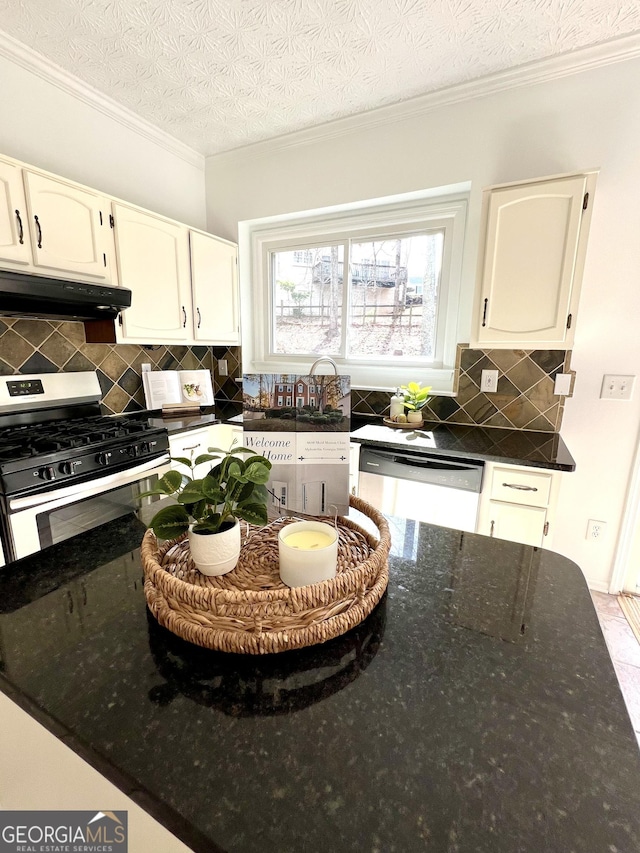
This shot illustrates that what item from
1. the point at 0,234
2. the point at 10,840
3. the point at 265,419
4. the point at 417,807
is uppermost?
the point at 0,234

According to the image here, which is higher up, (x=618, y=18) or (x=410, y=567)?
(x=618, y=18)

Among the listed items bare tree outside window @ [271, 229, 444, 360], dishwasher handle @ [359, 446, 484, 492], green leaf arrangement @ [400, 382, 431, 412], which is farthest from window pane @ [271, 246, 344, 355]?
dishwasher handle @ [359, 446, 484, 492]

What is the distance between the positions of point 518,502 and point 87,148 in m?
2.98

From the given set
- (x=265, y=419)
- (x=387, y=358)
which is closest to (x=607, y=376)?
(x=387, y=358)

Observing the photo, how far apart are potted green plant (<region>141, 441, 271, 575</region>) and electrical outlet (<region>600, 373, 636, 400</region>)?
2.09 m

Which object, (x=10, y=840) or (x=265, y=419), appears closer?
(x=10, y=840)

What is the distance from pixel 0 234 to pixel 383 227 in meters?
2.08

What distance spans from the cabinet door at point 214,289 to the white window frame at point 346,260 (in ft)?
0.76

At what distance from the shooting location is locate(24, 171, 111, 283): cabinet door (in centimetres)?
174

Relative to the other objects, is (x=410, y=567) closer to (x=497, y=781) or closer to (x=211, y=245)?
(x=497, y=781)

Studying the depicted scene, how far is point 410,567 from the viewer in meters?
0.82

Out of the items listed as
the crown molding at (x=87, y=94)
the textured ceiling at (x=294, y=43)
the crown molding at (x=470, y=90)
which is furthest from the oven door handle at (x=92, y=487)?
the crown molding at (x=470, y=90)

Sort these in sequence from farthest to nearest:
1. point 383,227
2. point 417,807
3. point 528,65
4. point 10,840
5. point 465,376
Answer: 1. point 383,227
2. point 465,376
3. point 528,65
4. point 10,840
5. point 417,807

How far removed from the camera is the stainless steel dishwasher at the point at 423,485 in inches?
72.6
